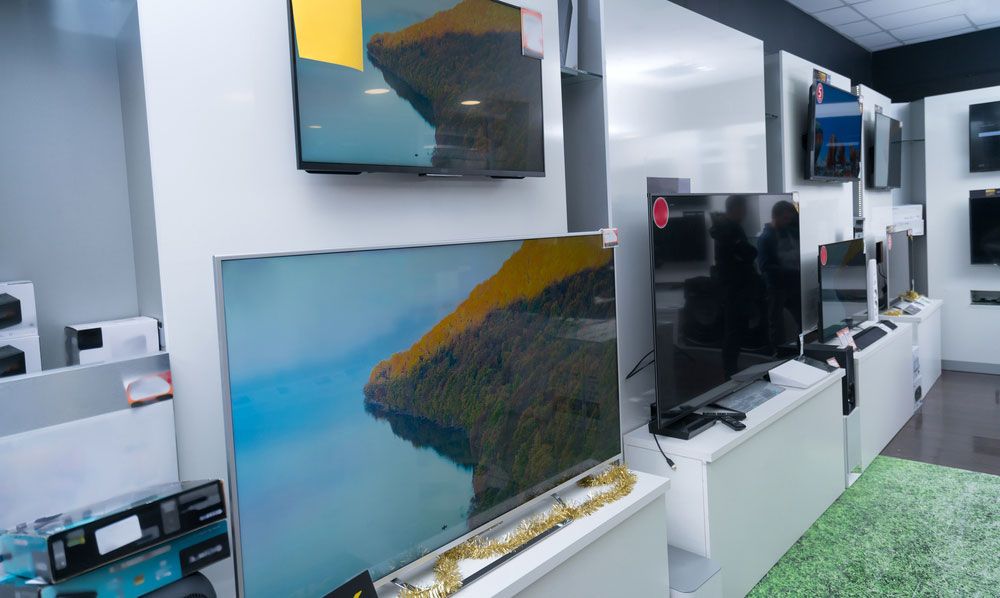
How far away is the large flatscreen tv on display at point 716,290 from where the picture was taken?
7.50 ft

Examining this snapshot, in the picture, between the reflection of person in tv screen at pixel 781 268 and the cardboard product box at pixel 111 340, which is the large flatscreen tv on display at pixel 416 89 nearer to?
the cardboard product box at pixel 111 340

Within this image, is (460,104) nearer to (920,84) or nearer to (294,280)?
(294,280)

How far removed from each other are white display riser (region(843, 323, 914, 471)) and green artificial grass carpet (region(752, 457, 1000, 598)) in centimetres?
24

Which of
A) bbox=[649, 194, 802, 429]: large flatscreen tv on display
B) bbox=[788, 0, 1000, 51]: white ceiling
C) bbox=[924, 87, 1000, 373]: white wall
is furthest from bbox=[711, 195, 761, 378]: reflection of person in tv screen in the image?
bbox=[924, 87, 1000, 373]: white wall

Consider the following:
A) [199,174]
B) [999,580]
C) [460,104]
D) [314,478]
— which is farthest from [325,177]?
[999,580]

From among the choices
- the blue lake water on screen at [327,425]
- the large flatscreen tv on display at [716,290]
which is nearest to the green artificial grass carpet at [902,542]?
the large flatscreen tv on display at [716,290]

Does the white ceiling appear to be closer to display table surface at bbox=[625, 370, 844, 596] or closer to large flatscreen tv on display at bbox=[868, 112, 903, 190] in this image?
large flatscreen tv on display at bbox=[868, 112, 903, 190]

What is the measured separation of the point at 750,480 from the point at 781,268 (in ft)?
3.43

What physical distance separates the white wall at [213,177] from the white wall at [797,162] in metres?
3.08

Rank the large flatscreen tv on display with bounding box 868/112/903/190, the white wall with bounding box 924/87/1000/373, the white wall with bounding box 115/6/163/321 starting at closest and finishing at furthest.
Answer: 1. the white wall with bounding box 115/6/163/321
2. the large flatscreen tv on display with bounding box 868/112/903/190
3. the white wall with bounding box 924/87/1000/373

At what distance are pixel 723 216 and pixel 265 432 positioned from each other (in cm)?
199

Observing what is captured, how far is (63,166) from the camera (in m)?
1.41

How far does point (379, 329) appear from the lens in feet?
4.50

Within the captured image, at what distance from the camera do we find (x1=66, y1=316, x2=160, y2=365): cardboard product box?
4.40 ft
